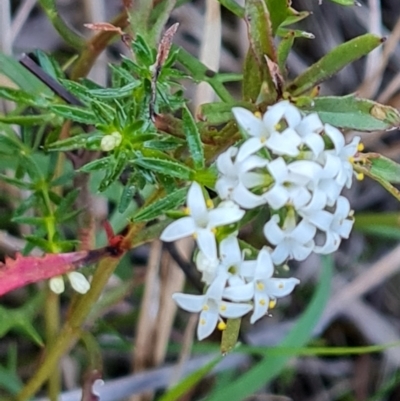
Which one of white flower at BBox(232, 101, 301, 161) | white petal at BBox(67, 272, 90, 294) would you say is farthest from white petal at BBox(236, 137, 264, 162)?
white petal at BBox(67, 272, 90, 294)

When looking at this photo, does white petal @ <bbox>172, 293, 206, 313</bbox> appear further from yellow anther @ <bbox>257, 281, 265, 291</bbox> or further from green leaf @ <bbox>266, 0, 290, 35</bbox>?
green leaf @ <bbox>266, 0, 290, 35</bbox>

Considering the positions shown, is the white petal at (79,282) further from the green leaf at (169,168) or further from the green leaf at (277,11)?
the green leaf at (277,11)

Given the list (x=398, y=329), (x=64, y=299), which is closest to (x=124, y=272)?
(x=64, y=299)

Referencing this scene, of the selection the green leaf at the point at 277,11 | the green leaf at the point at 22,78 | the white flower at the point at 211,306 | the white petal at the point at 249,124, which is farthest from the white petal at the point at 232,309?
the green leaf at the point at 22,78

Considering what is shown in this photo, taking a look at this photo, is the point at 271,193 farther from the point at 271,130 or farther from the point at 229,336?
the point at 229,336

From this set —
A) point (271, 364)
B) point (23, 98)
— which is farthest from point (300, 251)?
point (271, 364)

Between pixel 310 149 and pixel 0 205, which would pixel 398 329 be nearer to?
pixel 0 205
